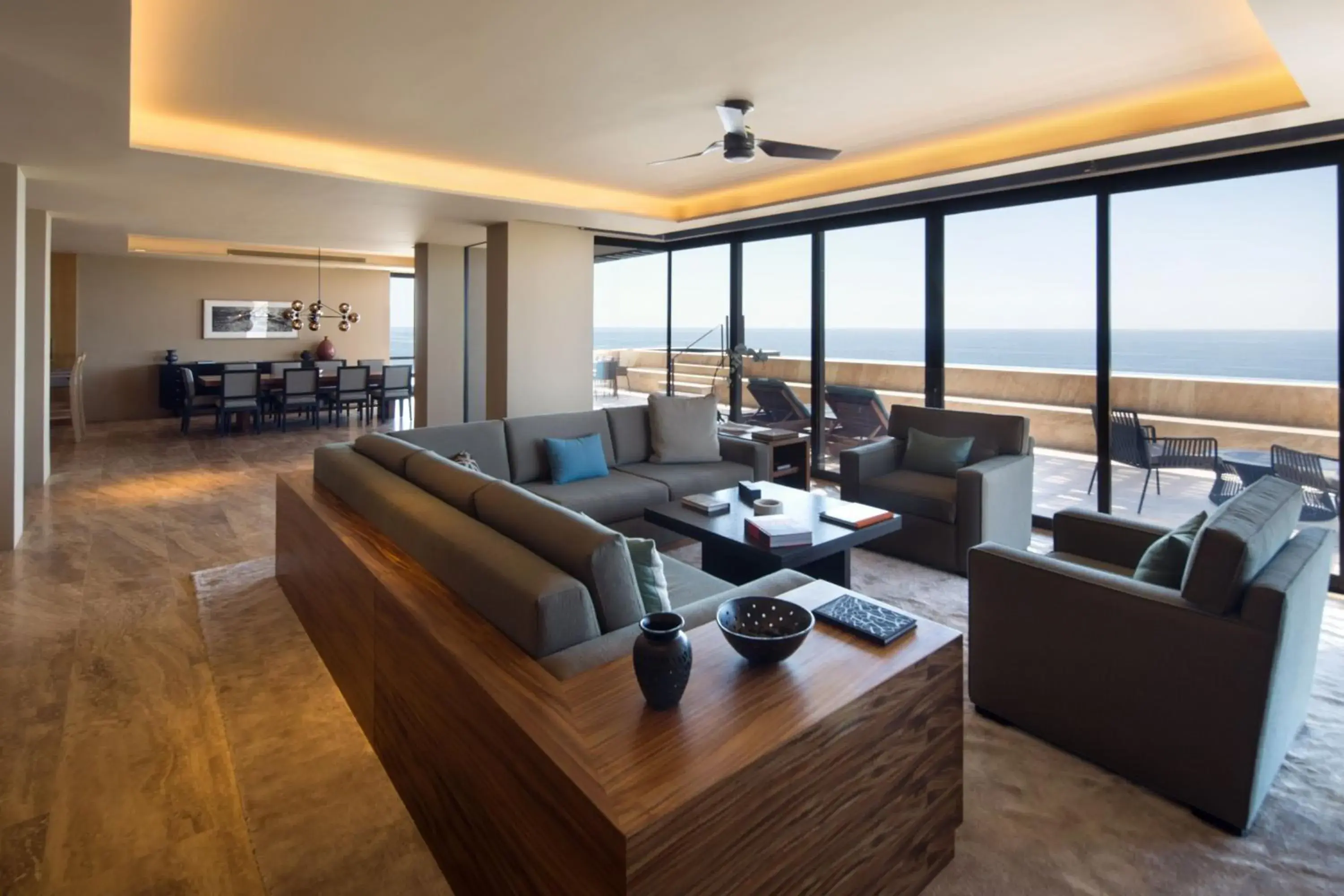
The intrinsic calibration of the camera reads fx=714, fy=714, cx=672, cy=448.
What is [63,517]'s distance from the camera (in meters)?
5.17

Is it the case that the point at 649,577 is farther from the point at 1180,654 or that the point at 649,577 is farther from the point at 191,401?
the point at 191,401

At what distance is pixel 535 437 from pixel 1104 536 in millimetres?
3224

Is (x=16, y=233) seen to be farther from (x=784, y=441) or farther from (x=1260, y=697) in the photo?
(x=1260, y=697)

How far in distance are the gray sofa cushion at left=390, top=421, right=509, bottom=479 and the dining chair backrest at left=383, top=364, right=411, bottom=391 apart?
613cm

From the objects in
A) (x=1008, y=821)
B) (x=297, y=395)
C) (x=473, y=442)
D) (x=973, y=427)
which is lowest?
(x=1008, y=821)

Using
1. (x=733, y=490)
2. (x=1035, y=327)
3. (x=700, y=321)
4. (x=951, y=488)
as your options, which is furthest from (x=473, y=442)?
(x=1035, y=327)

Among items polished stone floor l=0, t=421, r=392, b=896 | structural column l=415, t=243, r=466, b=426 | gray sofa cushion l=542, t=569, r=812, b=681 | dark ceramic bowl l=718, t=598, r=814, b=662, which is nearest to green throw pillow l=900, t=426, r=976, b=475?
gray sofa cushion l=542, t=569, r=812, b=681

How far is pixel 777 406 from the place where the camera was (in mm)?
6906

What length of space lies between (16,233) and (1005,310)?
6558mm

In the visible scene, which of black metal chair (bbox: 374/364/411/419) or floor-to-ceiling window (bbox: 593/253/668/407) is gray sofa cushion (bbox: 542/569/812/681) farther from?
black metal chair (bbox: 374/364/411/419)

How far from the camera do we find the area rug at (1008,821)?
6.09 ft

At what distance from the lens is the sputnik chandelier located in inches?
434

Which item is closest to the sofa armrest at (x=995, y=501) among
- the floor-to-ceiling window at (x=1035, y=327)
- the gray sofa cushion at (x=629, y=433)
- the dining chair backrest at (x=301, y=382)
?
the floor-to-ceiling window at (x=1035, y=327)

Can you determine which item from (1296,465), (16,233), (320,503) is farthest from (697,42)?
(16,233)
